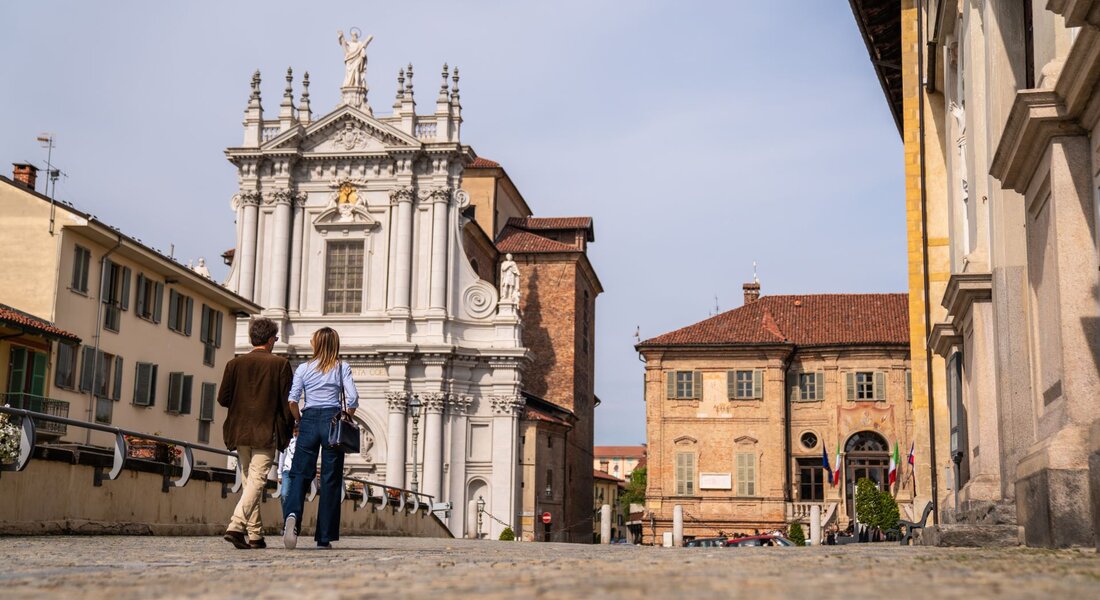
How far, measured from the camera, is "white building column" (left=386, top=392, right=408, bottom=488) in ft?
158

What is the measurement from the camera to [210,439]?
4094cm

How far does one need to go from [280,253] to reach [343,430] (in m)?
40.9

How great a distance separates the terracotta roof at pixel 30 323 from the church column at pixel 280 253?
1799 centimetres

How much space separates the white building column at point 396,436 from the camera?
158 feet

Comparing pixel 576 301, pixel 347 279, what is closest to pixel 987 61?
pixel 347 279

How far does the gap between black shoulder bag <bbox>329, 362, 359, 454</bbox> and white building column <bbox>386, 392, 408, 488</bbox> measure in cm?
3779

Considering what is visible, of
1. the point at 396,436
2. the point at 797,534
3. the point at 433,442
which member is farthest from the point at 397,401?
the point at 797,534

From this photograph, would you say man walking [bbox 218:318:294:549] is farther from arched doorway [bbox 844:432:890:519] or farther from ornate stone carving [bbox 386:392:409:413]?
arched doorway [bbox 844:432:890:519]

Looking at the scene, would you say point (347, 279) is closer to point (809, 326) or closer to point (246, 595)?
point (809, 326)

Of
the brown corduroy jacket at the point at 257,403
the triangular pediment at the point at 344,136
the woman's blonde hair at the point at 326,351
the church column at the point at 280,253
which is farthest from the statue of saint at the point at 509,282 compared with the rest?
the brown corduroy jacket at the point at 257,403

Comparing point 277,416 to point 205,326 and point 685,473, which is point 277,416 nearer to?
point 205,326

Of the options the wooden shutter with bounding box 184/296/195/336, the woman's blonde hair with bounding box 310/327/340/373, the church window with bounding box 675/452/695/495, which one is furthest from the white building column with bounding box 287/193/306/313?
the woman's blonde hair with bounding box 310/327/340/373

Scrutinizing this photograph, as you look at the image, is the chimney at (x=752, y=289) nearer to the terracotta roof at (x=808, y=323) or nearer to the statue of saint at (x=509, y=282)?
the terracotta roof at (x=808, y=323)

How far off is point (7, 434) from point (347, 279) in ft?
125
